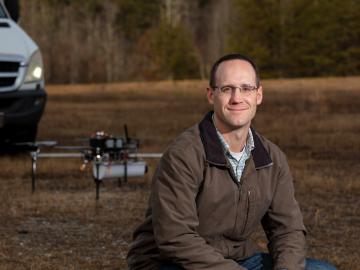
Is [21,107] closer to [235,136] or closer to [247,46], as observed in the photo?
[235,136]

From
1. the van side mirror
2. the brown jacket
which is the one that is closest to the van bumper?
the van side mirror

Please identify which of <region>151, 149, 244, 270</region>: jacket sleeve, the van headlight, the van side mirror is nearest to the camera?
<region>151, 149, 244, 270</region>: jacket sleeve

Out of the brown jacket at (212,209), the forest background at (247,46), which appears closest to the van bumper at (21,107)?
the brown jacket at (212,209)

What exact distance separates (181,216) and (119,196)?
5371 mm

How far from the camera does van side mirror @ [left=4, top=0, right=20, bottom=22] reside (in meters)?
12.1

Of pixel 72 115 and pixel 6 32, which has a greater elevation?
pixel 6 32

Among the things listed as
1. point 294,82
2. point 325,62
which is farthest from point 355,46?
point 294,82

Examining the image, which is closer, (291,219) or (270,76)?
(291,219)

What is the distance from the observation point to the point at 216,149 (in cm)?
399

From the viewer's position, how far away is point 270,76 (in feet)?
201

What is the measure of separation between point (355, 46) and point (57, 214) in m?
56.1

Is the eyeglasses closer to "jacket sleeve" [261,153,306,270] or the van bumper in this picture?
"jacket sleeve" [261,153,306,270]

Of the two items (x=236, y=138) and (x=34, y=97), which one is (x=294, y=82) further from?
(x=236, y=138)

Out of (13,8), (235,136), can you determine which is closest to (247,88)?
(235,136)
